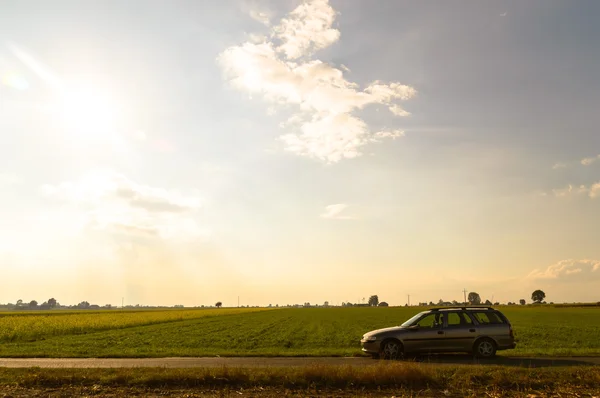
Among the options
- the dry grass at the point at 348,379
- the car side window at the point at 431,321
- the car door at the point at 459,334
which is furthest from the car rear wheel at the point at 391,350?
the dry grass at the point at 348,379

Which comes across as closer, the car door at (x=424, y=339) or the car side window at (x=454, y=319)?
the car door at (x=424, y=339)

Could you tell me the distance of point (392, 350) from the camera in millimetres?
17391

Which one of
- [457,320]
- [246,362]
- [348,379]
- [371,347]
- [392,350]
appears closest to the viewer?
[348,379]

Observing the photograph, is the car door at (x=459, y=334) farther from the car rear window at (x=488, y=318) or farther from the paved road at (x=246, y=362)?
the paved road at (x=246, y=362)

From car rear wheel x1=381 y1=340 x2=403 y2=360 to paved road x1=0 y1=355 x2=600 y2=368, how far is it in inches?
25.6

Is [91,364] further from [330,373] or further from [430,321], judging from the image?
[430,321]

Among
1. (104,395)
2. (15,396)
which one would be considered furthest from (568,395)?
(15,396)

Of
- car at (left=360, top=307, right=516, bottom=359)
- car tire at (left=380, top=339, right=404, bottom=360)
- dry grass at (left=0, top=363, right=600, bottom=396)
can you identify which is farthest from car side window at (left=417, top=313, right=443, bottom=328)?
dry grass at (left=0, top=363, right=600, bottom=396)

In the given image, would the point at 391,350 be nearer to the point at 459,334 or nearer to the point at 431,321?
the point at 431,321

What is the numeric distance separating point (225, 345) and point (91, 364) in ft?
31.3

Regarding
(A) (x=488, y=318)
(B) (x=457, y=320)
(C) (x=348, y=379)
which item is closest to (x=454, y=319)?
(B) (x=457, y=320)

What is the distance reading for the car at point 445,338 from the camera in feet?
57.1

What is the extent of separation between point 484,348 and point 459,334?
3.55 feet

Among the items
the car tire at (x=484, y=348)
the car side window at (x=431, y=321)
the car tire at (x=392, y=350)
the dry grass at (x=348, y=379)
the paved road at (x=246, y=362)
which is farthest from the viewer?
the car side window at (x=431, y=321)
